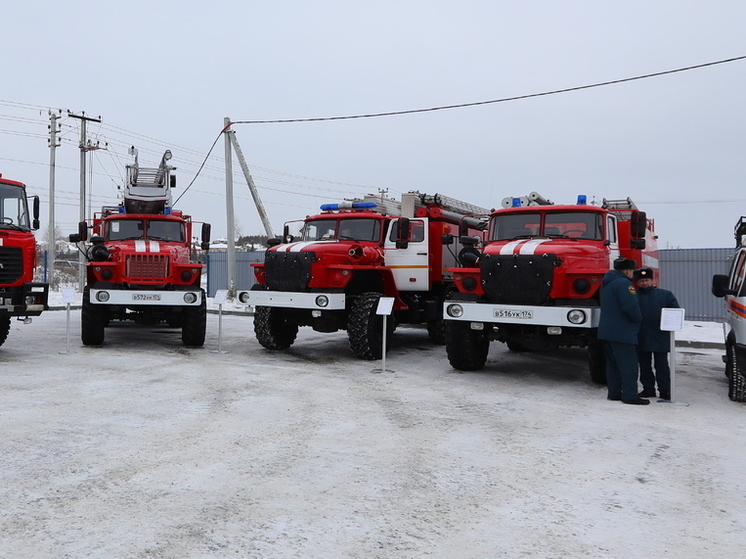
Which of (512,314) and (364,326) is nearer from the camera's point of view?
(512,314)

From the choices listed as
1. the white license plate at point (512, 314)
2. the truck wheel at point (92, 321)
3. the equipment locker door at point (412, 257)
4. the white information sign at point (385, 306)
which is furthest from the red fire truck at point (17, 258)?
the white license plate at point (512, 314)

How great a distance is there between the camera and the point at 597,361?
862 centimetres

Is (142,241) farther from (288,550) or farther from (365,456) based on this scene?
(288,550)

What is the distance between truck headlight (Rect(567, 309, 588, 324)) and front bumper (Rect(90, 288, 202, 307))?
6.43 meters

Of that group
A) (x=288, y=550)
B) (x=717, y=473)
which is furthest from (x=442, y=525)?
(x=717, y=473)

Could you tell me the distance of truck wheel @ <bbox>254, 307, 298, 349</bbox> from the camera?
37.4 feet

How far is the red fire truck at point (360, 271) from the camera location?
10.3 meters

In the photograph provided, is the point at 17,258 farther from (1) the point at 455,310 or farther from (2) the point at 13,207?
(1) the point at 455,310

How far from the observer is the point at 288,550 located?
3.48 metres

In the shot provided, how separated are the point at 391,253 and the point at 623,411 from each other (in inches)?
215

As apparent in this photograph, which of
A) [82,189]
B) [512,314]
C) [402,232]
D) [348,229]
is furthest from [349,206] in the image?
[82,189]

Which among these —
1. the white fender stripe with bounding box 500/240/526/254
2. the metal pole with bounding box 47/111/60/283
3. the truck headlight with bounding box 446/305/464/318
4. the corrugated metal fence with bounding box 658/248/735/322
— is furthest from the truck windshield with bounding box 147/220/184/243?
the metal pole with bounding box 47/111/60/283

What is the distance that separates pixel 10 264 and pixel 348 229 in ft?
17.8

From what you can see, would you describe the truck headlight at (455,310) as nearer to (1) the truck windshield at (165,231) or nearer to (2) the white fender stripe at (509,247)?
(2) the white fender stripe at (509,247)
